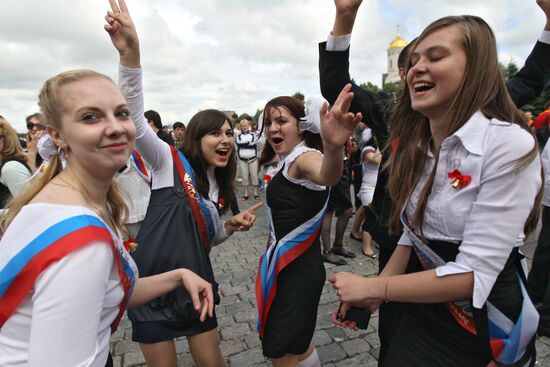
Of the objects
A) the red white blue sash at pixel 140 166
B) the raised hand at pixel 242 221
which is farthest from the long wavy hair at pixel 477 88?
the red white blue sash at pixel 140 166

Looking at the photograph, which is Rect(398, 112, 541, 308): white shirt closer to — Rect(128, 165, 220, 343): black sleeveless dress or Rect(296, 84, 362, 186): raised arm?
Rect(296, 84, 362, 186): raised arm

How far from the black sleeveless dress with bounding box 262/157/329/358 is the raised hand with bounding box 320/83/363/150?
63cm

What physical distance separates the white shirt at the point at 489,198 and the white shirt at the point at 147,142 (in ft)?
4.97

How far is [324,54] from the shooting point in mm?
2057

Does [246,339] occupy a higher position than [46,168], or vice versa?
[46,168]

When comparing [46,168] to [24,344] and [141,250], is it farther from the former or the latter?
[141,250]

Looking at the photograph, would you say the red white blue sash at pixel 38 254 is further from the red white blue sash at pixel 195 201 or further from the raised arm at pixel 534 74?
the raised arm at pixel 534 74

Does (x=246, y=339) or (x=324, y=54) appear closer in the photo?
(x=324, y=54)

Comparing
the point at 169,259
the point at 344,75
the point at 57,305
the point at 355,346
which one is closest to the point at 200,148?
the point at 169,259

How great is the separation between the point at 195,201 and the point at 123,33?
1024 mm

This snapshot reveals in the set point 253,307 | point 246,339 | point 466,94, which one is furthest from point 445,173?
point 253,307

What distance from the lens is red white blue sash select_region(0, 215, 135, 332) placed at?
97cm

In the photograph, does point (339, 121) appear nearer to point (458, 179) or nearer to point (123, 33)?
point (458, 179)

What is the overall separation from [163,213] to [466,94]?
1.71 meters
